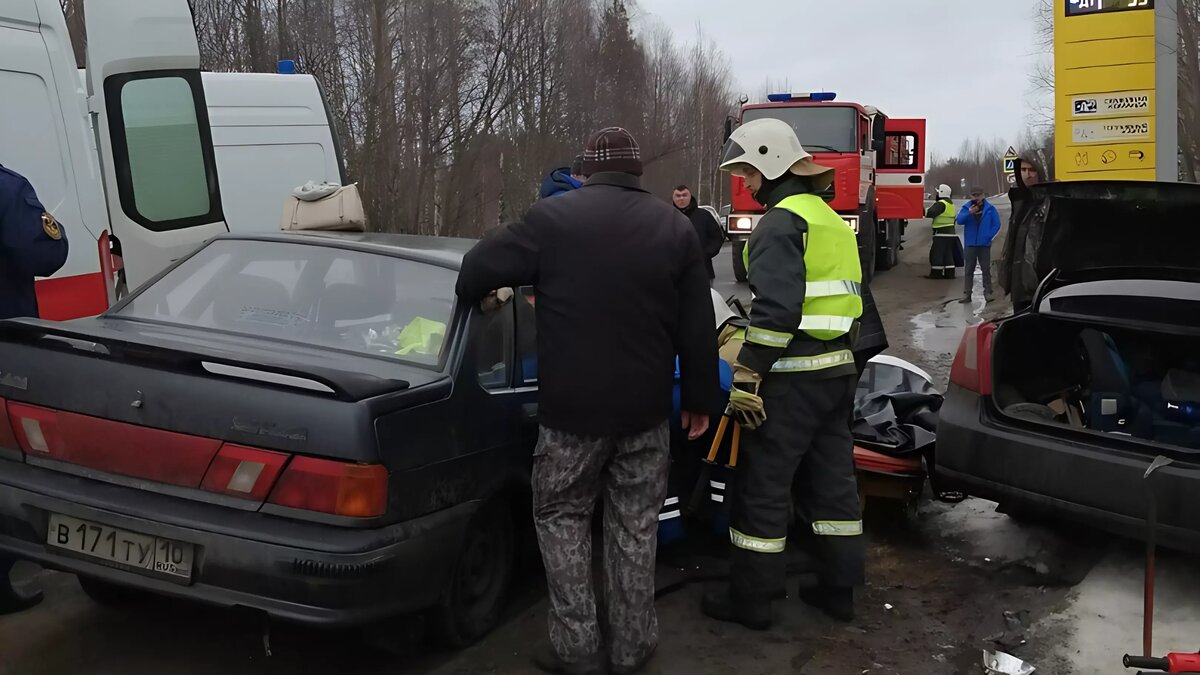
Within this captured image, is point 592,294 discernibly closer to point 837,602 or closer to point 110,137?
point 837,602

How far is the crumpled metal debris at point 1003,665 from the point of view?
345 centimetres

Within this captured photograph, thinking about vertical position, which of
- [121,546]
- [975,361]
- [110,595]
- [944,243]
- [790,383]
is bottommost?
[110,595]

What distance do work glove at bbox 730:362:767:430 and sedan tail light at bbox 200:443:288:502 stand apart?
165cm

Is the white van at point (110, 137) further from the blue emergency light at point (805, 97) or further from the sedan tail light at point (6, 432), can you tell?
the blue emergency light at point (805, 97)

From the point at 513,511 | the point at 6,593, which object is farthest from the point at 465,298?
the point at 6,593

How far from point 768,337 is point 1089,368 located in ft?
7.23

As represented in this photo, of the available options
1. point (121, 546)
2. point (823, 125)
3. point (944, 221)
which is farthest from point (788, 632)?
point (944, 221)

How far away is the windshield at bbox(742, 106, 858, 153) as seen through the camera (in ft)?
45.7

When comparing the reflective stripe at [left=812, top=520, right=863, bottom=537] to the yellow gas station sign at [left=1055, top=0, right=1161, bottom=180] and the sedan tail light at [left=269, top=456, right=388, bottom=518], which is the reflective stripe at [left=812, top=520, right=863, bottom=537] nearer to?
the sedan tail light at [left=269, top=456, right=388, bottom=518]

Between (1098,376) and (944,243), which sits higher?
(1098,376)

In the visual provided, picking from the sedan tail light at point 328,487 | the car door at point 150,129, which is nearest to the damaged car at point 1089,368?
the sedan tail light at point 328,487

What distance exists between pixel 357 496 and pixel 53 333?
123 centimetres

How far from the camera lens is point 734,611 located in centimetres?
385

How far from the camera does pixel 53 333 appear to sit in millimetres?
3199
